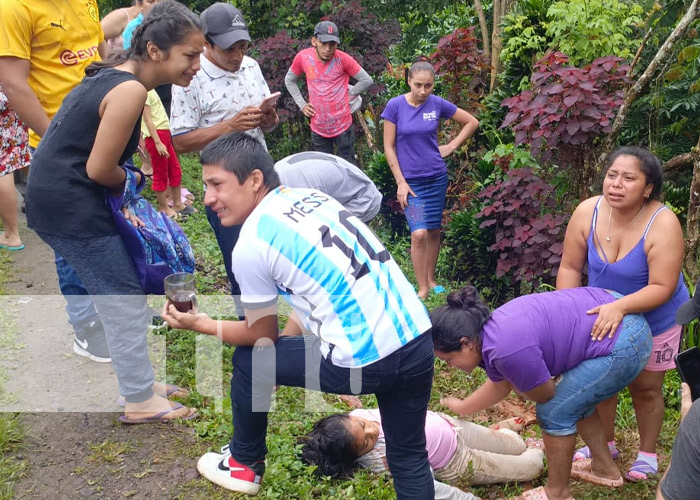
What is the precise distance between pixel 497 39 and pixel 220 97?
3987 mm

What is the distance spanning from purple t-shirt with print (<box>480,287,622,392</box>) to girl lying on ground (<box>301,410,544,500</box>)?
0.56 meters

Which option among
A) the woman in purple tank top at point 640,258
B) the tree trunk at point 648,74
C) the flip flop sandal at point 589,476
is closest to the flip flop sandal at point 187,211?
the tree trunk at point 648,74

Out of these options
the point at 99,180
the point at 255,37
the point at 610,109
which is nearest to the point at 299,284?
the point at 99,180

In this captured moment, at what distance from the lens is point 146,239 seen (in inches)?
132

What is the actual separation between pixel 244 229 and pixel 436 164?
134 inches

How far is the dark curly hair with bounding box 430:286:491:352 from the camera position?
2869 mm

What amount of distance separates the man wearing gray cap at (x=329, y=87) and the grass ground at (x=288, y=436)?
133 inches

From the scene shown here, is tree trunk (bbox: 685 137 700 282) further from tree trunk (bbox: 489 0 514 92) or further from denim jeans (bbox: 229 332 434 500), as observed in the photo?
tree trunk (bbox: 489 0 514 92)

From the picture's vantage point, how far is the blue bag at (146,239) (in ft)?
10.7

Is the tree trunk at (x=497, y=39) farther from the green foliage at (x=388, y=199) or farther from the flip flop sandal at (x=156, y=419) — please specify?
the flip flop sandal at (x=156, y=419)

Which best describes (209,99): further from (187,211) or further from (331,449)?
(187,211)

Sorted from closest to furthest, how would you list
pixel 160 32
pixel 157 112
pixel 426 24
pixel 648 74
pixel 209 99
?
pixel 160 32 → pixel 209 99 → pixel 648 74 → pixel 157 112 → pixel 426 24

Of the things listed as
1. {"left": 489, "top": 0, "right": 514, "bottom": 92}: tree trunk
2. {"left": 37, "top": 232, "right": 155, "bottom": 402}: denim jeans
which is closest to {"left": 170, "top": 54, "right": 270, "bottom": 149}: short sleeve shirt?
{"left": 37, "top": 232, "right": 155, "bottom": 402}: denim jeans

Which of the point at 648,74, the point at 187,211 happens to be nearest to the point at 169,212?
the point at 187,211
